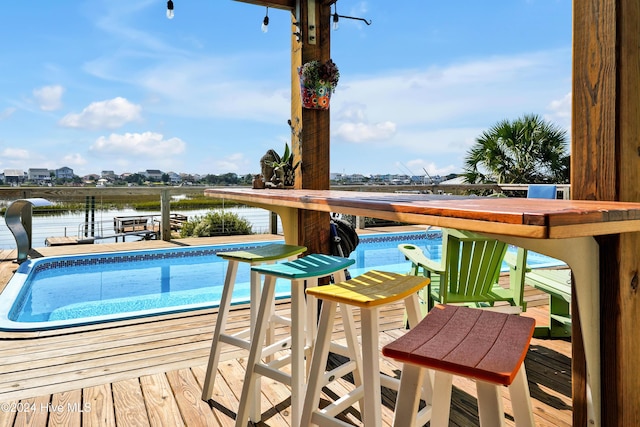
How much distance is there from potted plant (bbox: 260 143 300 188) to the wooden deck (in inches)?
40.3

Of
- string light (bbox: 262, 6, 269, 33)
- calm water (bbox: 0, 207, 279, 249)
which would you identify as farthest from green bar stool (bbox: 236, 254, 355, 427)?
calm water (bbox: 0, 207, 279, 249)

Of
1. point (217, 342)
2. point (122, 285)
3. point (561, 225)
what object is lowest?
point (122, 285)

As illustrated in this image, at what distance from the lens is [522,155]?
11117mm

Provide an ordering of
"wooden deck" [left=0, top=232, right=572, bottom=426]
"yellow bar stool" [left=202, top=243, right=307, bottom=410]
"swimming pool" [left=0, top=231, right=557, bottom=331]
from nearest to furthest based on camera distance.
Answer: "wooden deck" [left=0, top=232, right=572, bottom=426], "yellow bar stool" [left=202, top=243, right=307, bottom=410], "swimming pool" [left=0, top=231, right=557, bottom=331]

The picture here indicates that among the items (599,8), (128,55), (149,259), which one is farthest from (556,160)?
(128,55)

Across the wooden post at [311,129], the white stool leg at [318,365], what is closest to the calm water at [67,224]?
the wooden post at [311,129]

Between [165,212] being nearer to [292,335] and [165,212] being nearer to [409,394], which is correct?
[292,335]

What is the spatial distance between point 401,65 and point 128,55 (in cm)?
1356

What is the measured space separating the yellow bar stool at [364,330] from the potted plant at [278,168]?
57.0 inches

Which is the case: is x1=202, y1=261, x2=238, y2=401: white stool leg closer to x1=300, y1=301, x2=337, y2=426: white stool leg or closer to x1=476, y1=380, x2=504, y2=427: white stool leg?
x1=300, y1=301, x2=337, y2=426: white stool leg

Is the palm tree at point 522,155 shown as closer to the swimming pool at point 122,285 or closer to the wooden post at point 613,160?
the swimming pool at point 122,285

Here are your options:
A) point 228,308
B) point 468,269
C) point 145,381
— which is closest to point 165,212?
point 145,381

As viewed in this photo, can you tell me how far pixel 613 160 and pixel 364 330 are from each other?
2.75 ft

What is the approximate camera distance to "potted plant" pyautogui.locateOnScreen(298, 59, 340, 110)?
8.57ft
